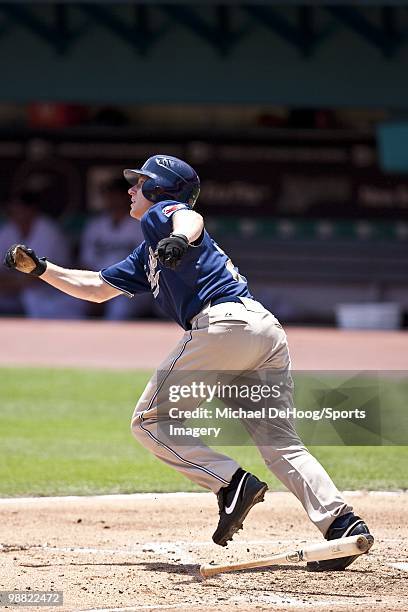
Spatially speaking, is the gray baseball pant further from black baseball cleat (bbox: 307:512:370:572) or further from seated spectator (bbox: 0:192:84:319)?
seated spectator (bbox: 0:192:84:319)

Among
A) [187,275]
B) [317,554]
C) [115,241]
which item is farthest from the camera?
[115,241]

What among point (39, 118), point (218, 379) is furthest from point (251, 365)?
point (39, 118)

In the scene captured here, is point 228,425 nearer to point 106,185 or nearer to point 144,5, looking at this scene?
point 144,5

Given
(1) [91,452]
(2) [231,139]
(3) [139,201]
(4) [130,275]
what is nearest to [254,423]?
(4) [130,275]

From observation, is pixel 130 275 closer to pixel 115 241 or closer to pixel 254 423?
pixel 254 423

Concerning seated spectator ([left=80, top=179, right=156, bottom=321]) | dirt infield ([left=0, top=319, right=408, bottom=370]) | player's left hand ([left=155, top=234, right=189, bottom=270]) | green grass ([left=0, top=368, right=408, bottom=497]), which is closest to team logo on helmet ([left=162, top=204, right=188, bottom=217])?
player's left hand ([left=155, top=234, right=189, bottom=270])

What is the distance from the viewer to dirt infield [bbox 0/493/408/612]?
15.5 ft

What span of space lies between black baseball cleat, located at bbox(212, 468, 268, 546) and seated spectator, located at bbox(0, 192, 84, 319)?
36.7 ft

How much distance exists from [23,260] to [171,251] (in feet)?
3.44

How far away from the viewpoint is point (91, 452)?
8523 millimetres

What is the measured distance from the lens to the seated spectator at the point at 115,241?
16.1m

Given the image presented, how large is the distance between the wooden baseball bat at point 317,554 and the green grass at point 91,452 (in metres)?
2.18

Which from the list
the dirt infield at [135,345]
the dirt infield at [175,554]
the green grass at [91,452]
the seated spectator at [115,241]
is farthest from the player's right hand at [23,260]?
the seated spectator at [115,241]

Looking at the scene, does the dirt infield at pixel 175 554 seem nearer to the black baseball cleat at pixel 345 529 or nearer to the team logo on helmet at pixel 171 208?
the black baseball cleat at pixel 345 529
